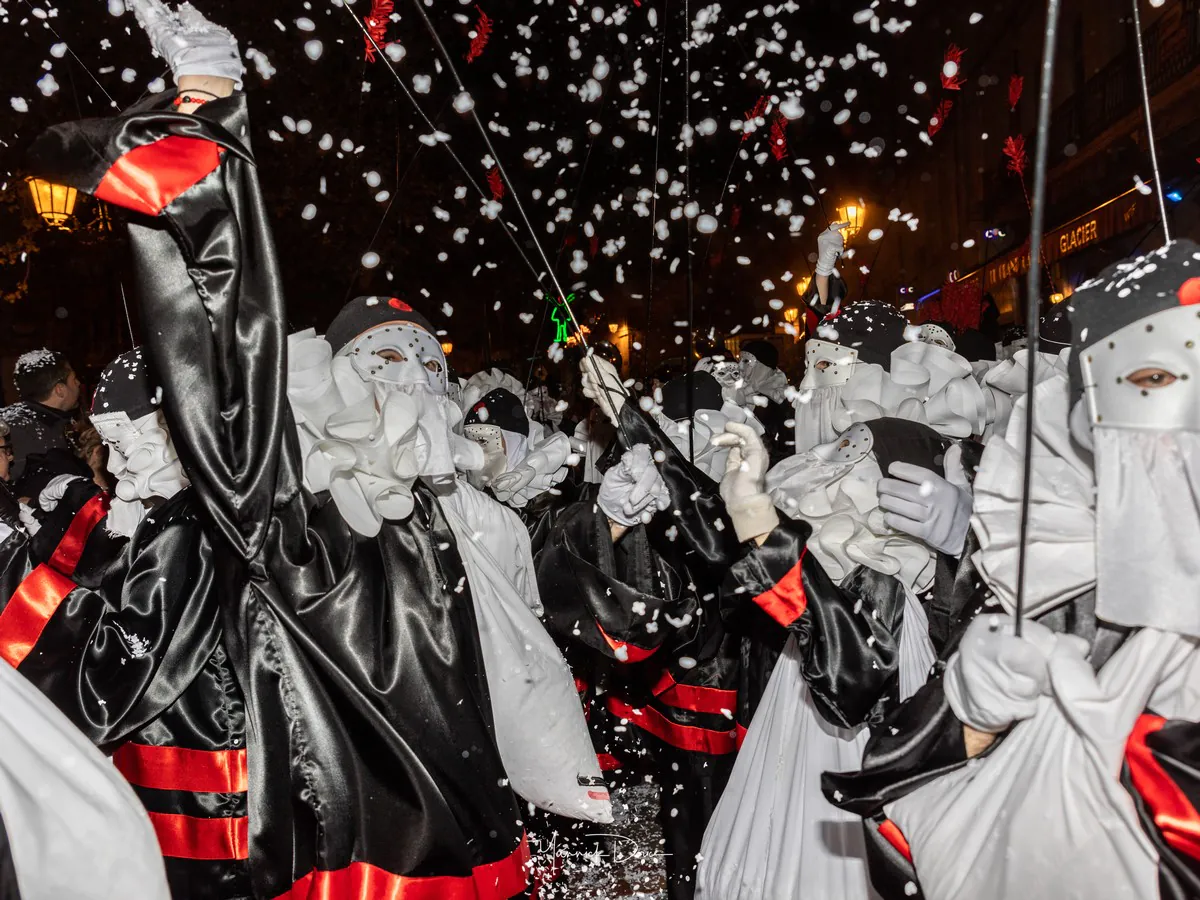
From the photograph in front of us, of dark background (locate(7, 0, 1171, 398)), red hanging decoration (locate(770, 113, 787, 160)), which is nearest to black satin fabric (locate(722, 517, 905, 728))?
dark background (locate(7, 0, 1171, 398))

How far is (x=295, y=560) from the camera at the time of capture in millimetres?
3225

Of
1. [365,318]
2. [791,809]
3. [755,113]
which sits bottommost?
[791,809]

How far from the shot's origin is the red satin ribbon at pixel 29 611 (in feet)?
9.79

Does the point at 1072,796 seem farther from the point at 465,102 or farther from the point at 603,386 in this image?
the point at 465,102

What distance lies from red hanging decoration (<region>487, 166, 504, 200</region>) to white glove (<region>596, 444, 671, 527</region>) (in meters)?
7.93

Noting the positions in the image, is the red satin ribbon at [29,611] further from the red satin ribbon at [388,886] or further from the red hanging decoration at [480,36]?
the red hanging decoration at [480,36]

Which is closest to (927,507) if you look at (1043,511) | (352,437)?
(1043,511)

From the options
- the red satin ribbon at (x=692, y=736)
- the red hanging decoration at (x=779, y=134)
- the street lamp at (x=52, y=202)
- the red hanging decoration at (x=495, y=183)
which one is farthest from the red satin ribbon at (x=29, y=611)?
the red hanging decoration at (x=779, y=134)

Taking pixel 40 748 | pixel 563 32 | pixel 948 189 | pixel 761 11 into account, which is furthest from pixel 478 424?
pixel 948 189

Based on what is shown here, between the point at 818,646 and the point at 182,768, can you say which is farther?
the point at 182,768

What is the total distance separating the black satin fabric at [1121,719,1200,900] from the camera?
2092 mm

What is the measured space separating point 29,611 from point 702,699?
3.03m

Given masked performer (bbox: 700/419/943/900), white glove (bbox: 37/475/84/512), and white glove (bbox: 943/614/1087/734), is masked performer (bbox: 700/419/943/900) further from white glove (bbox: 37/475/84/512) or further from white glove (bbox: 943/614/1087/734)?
white glove (bbox: 37/475/84/512)

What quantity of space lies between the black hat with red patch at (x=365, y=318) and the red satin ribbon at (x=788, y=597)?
189cm
